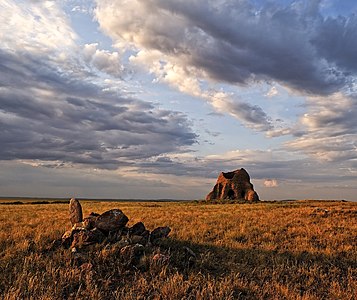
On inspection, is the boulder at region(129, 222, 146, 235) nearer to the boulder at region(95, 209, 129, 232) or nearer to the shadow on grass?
the boulder at region(95, 209, 129, 232)

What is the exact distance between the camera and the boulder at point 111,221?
1256cm

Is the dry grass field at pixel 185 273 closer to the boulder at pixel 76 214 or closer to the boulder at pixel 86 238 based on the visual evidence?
the boulder at pixel 86 238

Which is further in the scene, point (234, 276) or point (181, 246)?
point (181, 246)

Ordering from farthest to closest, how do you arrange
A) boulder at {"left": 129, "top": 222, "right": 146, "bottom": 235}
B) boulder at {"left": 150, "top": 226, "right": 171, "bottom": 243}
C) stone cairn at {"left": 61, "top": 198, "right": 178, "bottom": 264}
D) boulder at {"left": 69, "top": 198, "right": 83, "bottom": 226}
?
boulder at {"left": 69, "top": 198, "right": 83, "bottom": 226} → boulder at {"left": 150, "top": 226, "right": 171, "bottom": 243} → boulder at {"left": 129, "top": 222, "right": 146, "bottom": 235} → stone cairn at {"left": 61, "top": 198, "right": 178, "bottom": 264}

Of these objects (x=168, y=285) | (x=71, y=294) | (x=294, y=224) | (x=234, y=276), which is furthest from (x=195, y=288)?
(x=294, y=224)

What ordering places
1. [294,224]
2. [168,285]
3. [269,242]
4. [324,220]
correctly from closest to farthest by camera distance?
1. [168,285]
2. [269,242]
3. [294,224]
4. [324,220]

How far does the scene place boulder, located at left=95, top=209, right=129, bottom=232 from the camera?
1256 centimetres

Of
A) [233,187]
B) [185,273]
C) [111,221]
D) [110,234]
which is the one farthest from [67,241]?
[233,187]

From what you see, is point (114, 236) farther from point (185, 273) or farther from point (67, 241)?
point (185, 273)

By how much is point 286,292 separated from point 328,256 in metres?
5.29

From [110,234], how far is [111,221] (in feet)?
1.78

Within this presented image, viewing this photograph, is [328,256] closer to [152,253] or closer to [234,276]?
[234,276]

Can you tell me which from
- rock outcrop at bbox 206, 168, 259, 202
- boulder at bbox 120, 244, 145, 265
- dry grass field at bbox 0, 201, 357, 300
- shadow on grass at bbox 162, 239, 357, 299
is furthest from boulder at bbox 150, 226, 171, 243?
rock outcrop at bbox 206, 168, 259, 202

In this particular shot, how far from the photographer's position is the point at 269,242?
1514cm
